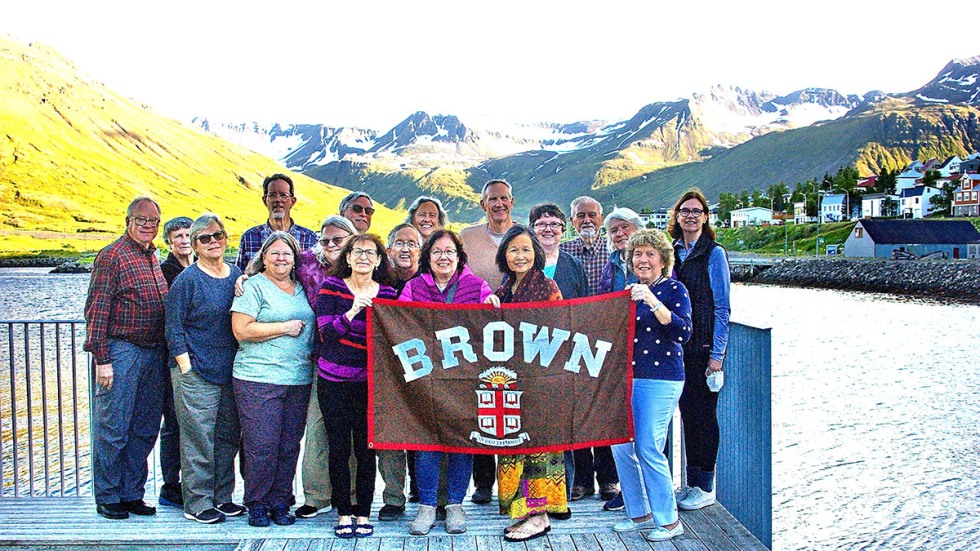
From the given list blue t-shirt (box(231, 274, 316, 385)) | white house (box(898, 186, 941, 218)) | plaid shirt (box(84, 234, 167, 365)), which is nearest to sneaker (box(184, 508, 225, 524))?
blue t-shirt (box(231, 274, 316, 385))

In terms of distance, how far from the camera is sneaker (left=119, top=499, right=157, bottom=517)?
591 centimetres

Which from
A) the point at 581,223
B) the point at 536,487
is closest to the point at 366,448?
the point at 536,487

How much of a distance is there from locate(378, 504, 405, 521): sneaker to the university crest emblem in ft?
3.03

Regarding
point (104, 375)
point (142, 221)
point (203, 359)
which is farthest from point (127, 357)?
point (142, 221)

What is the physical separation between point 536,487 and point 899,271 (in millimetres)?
74198

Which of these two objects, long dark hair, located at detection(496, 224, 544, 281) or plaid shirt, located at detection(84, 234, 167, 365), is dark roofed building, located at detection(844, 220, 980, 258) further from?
plaid shirt, located at detection(84, 234, 167, 365)

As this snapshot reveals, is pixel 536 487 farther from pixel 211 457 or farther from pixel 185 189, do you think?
pixel 185 189

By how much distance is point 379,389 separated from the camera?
559 centimetres

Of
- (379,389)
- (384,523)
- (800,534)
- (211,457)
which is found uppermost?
(379,389)

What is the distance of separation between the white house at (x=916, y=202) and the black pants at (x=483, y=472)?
133 m

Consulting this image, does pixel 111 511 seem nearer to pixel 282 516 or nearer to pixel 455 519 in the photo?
pixel 282 516

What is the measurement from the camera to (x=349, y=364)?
5469 mm

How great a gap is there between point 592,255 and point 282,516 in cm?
351

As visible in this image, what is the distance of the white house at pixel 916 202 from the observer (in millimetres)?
119688
